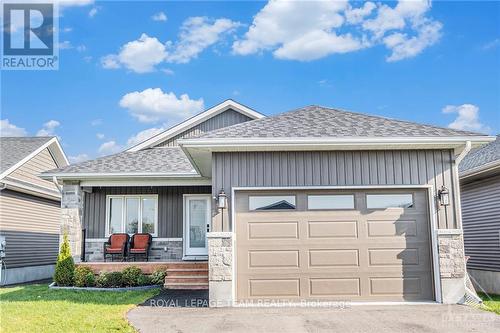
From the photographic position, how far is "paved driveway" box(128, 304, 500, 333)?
19.5 feet

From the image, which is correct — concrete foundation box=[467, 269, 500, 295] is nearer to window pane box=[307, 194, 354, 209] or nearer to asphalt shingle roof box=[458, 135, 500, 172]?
asphalt shingle roof box=[458, 135, 500, 172]

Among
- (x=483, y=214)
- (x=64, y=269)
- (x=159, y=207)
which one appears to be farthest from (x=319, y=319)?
(x=159, y=207)

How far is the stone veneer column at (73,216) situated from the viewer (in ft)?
37.5

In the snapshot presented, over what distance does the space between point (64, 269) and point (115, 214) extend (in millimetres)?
2788

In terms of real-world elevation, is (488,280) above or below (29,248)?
below

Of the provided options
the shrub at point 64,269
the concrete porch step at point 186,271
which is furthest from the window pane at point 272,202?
the shrub at point 64,269

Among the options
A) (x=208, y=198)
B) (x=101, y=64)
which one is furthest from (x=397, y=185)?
(x=101, y=64)

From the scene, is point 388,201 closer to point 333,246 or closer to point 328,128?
point 333,246

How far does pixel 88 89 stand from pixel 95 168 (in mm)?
9976

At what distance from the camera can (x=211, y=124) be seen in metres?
15.2

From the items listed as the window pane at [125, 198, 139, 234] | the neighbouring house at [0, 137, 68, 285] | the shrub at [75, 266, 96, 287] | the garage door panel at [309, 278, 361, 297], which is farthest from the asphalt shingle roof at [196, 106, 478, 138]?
the neighbouring house at [0, 137, 68, 285]

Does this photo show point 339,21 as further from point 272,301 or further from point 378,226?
point 272,301

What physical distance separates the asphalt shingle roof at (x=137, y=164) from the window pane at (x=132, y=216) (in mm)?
1225

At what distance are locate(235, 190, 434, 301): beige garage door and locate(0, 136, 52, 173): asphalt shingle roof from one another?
9.29 meters
